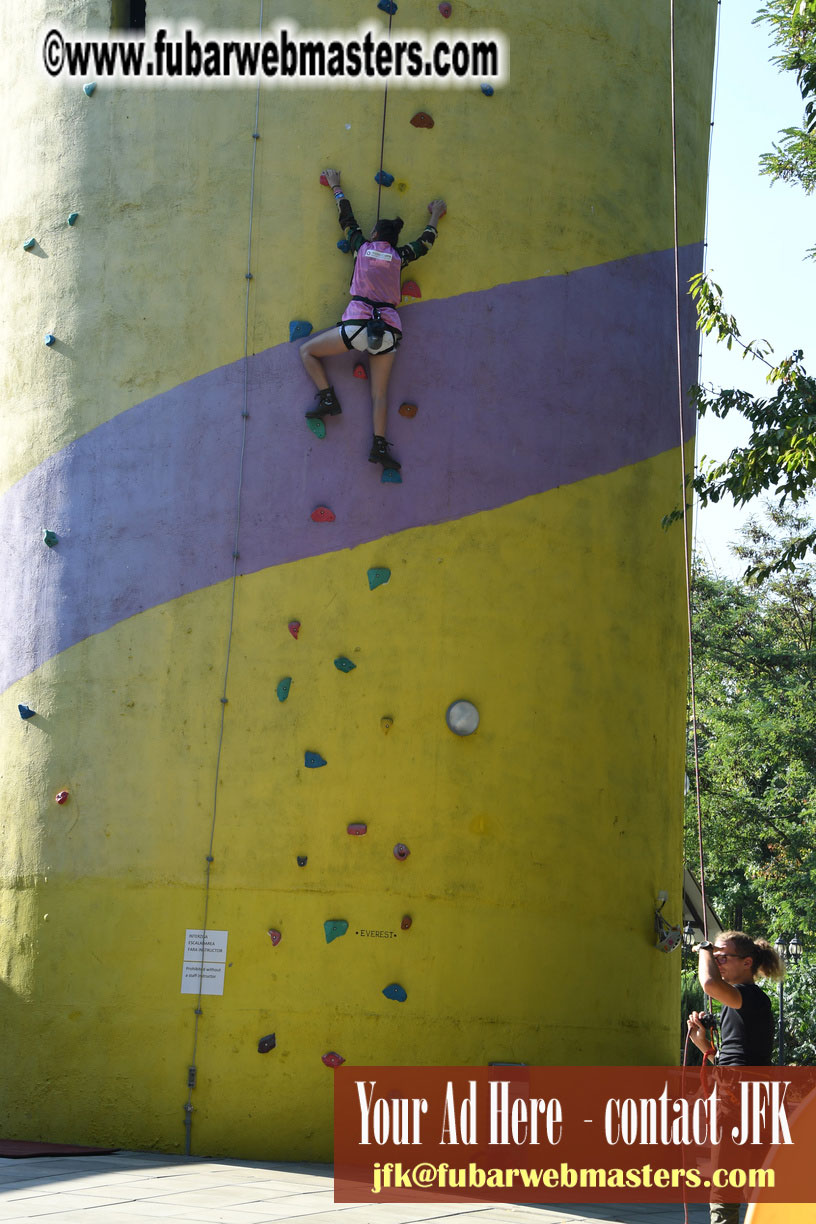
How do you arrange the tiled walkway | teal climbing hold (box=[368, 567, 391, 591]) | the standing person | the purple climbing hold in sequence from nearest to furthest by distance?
the standing person
the tiled walkway
teal climbing hold (box=[368, 567, 391, 591])
the purple climbing hold

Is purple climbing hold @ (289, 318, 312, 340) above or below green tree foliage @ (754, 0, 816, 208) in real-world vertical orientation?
below

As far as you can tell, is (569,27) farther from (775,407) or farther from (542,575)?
(542,575)

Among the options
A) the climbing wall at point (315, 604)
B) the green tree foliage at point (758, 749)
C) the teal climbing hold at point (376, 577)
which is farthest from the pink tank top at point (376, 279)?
the green tree foliage at point (758, 749)

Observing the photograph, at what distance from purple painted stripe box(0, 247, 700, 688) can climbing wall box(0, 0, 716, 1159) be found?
0.09 ft

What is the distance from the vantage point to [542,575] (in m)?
10.2

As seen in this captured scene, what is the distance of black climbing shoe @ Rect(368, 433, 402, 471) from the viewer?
32.3 feet

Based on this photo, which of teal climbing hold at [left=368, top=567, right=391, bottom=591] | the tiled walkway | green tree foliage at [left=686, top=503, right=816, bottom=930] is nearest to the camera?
the tiled walkway

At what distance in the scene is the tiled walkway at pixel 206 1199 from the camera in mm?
6664

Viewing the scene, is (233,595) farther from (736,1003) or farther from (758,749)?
(758,749)

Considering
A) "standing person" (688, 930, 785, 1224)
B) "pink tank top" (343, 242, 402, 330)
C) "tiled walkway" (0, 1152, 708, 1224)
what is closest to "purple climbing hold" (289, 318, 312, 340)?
Answer: "pink tank top" (343, 242, 402, 330)

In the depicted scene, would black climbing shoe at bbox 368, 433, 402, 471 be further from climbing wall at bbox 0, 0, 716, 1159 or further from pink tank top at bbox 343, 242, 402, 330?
pink tank top at bbox 343, 242, 402, 330

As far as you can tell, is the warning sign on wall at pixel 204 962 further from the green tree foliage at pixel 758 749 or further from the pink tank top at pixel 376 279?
the green tree foliage at pixel 758 749

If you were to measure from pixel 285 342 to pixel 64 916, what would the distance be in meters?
4.48

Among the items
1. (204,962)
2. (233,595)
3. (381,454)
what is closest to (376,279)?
(381,454)
